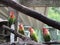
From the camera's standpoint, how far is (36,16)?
0.43 metres

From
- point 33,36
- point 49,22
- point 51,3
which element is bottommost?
point 33,36

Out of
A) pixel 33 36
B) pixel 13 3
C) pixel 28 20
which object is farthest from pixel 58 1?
pixel 13 3

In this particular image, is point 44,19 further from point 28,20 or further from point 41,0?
point 28,20

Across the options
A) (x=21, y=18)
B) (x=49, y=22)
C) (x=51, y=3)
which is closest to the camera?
(x=49, y=22)

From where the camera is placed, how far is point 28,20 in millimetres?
3887

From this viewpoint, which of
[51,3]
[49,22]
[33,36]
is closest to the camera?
[49,22]

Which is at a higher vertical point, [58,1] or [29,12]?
[58,1]

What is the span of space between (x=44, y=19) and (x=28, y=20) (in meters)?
3.46

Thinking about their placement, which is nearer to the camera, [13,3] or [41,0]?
[13,3]

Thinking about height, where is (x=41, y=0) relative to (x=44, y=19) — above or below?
above

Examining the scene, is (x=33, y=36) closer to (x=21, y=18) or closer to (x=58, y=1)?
(x=58, y=1)

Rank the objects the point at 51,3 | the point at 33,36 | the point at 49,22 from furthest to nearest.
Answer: the point at 51,3, the point at 33,36, the point at 49,22

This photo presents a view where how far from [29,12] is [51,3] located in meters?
1.96

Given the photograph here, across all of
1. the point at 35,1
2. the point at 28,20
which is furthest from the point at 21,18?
the point at 35,1
